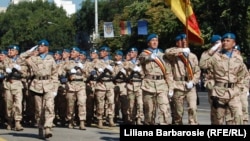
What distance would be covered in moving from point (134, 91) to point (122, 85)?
3.53ft

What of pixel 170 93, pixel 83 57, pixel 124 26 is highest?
pixel 124 26

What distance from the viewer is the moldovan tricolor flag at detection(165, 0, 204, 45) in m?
14.1

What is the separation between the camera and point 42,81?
13.9m

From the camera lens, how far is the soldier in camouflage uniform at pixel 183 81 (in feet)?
41.9

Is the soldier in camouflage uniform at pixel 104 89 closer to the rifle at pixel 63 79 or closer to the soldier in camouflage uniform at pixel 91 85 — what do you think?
the soldier in camouflage uniform at pixel 91 85

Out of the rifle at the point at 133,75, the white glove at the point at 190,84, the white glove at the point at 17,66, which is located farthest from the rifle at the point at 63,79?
the white glove at the point at 190,84

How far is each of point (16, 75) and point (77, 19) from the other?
80.1 meters

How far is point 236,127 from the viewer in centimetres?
893

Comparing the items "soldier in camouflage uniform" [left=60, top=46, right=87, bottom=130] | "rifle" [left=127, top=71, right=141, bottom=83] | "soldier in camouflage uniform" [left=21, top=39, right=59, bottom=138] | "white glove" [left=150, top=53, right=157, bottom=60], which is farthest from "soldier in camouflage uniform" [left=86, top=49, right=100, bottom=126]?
"white glove" [left=150, top=53, right=157, bottom=60]

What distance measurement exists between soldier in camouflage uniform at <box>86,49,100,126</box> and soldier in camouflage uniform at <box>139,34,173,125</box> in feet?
14.7

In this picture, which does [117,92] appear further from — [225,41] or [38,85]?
[225,41]

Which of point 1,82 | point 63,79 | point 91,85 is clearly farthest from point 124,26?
point 1,82

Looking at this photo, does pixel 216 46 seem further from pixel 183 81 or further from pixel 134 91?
pixel 134 91

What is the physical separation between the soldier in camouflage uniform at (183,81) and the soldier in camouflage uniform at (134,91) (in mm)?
3103
